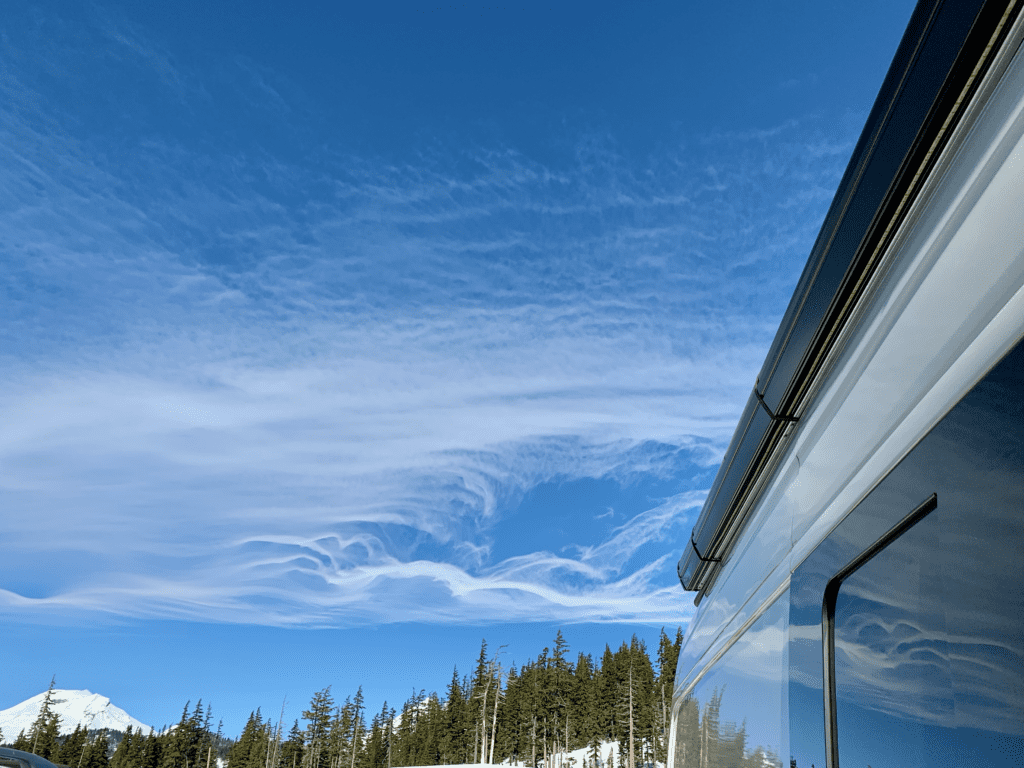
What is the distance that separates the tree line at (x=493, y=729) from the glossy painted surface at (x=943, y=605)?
6773 cm

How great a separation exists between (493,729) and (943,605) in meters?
76.5

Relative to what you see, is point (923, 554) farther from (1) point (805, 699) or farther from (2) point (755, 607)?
(2) point (755, 607)

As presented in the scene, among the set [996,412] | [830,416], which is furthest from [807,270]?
[996,412]

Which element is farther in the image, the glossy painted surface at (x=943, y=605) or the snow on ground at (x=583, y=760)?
the snow on ground at (x=583, y=760)

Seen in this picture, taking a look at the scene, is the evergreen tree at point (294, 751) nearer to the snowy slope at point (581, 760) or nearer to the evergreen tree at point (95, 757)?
the evergreen tree at point (95, 757)

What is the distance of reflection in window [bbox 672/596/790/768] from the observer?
2.49 metres

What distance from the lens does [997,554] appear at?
1158 millimetres

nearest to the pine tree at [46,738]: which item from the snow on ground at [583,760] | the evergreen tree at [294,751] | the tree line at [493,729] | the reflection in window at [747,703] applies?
the tree line at [493,729]

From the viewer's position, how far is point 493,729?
70.2m

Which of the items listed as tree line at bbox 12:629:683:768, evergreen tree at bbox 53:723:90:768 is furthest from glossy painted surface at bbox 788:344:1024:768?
evergreen tree at bbox 53:723:90:768

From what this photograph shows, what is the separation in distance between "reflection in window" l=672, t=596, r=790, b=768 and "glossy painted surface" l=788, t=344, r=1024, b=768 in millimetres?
513

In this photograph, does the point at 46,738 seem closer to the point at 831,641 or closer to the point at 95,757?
the point at 95,757

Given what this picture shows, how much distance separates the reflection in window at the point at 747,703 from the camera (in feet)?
8.16

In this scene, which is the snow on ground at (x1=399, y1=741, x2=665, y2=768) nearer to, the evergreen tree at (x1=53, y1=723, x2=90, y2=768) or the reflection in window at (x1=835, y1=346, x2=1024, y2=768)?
the evergreen tree at (x1=53, y1=723, x2=90, y2=768)
